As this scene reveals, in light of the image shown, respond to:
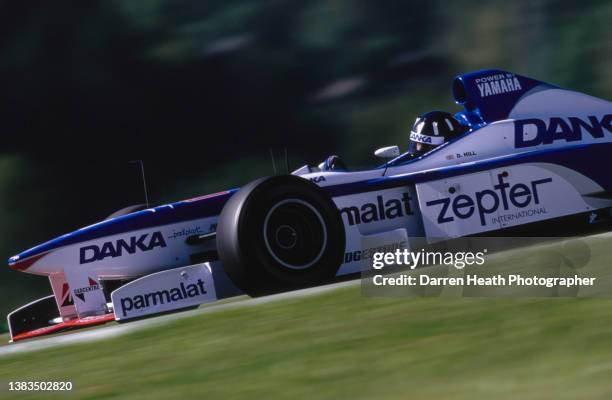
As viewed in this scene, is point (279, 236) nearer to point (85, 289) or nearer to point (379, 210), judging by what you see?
point (379, 210)

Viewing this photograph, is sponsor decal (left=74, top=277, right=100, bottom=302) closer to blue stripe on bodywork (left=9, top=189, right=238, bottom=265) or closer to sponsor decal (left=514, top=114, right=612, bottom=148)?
blue stripe on bodywork (left=9, top=189, right=238, bottom=265)

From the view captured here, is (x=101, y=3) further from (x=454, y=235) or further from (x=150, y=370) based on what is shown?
(x=150, y=370)

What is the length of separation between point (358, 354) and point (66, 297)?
3571 millimetres

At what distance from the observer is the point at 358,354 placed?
4484 mm

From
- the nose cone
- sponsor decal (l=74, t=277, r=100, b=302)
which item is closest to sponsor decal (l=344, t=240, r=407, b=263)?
sponsor decal (l=74, t=277, r=100, b=302)

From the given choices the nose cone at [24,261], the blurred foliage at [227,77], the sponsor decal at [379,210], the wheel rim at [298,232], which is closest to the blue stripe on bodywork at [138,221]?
the nose cone at [24,261]

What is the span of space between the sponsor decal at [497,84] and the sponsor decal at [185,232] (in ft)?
9.24

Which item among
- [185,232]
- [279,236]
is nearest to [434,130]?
[279,236]

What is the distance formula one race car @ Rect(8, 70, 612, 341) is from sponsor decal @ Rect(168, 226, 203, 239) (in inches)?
0.4

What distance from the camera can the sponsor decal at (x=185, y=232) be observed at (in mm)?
7270

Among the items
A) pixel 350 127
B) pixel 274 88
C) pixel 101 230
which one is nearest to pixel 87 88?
pixel 274 88

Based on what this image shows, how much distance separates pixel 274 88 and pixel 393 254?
16.5 m

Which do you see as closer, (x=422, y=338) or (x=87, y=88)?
(x=422, y=338)

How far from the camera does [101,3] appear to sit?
75.5 feet
